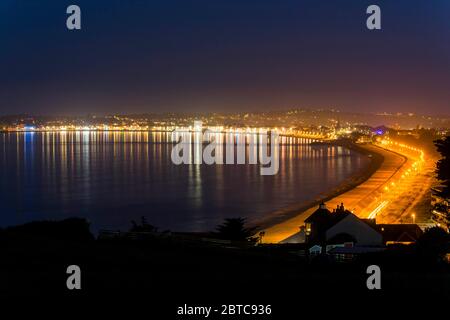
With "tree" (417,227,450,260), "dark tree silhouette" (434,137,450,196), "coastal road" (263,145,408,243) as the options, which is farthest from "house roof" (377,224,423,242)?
"tree" (417,227,450,260)

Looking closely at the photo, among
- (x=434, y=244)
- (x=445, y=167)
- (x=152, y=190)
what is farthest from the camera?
(x=152, y=190)

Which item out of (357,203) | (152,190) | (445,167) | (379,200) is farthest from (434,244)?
(152,190)

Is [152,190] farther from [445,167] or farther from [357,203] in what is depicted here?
[445,167]

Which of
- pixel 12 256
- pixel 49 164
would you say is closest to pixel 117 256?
pixel 12 256

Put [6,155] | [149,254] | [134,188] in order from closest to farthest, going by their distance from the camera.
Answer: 1. [149,254]
2. [134,188]
3. [6,155]

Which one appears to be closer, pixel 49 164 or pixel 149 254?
pixel 149 254
